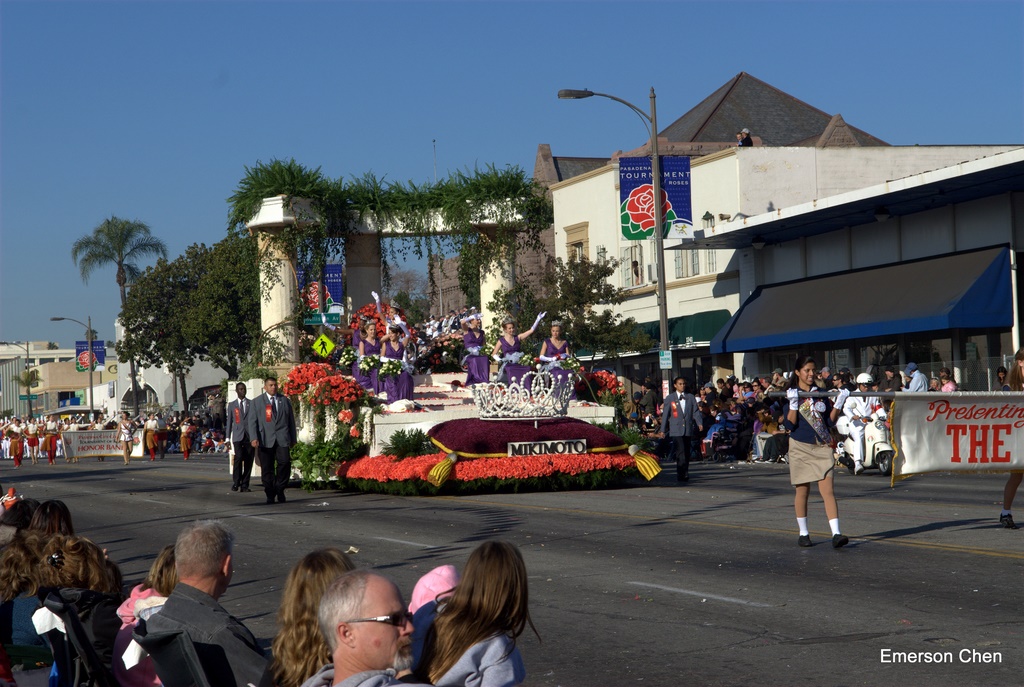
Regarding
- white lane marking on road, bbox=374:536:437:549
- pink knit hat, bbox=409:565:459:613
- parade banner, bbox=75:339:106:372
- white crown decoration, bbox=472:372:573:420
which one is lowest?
white lane marking on road, bbox=374:536:437:549

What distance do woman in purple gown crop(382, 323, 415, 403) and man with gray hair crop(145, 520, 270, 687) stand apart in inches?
736

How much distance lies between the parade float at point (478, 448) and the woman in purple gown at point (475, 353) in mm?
3254

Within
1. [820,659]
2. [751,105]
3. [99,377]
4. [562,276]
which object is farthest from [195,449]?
[99,377]

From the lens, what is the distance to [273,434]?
20766 mm

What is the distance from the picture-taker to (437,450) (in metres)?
21.8

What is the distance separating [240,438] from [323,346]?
540 centimetres

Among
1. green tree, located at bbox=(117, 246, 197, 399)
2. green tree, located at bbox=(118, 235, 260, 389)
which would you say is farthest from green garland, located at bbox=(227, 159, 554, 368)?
green tree, located at bbox=(117, 246, 197, 399)

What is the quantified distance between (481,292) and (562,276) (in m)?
13.9

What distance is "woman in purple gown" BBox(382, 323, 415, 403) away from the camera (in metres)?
24.1

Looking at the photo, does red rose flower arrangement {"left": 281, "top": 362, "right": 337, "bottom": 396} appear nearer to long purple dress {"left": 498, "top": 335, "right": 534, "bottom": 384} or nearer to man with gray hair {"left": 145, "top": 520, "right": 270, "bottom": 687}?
long purple dress {"left": 498, "top": 335, "right": 534, "bottom": 384}

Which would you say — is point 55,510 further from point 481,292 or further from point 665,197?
point 665,197

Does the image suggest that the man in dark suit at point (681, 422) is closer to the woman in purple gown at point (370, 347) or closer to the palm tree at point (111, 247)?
the woman in purple gown at point (370, 347)

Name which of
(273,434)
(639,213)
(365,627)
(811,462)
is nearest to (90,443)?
(639,213)

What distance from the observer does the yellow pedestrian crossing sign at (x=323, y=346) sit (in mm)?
27047
